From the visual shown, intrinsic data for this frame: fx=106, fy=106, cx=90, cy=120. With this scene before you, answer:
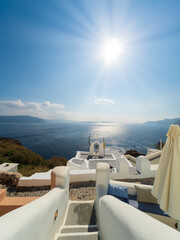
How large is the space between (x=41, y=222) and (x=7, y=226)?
0.74 meters

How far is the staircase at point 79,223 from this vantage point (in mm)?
2435

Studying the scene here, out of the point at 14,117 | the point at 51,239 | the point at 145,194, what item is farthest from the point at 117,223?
the point at 14,117

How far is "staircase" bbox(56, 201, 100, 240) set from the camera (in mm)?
2435

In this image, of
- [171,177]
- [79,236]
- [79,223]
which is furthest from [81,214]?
[171,177]

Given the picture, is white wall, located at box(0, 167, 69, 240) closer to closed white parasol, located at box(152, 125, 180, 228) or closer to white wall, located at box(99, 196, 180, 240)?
white wall, located at box(99, 196, 180, 240)

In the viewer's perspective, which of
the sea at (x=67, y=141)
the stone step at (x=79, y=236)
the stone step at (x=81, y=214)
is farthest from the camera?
the sea at (x=67, y=141)

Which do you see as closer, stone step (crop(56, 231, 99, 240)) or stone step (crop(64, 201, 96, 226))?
stone step (crop(56, 231, 99, 240))

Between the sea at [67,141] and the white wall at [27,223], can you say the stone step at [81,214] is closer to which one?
the white wall at [27,223]

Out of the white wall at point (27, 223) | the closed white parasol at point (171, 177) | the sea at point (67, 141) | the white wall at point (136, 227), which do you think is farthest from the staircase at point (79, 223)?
the sea at point (67, 141)

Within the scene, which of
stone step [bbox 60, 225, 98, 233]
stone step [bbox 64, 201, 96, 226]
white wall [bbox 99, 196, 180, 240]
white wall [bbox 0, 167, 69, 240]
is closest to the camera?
white wall [bbox 99, 196, 180, 240]

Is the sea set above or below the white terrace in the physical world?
below

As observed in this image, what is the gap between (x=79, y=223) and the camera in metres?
2.98

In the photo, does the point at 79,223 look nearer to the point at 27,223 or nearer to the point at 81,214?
the point at 81,214

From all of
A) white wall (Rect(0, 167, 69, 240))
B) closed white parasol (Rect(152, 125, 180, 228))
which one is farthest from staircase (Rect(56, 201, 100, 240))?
closed white parasol (Rect(152, 125, 180, 228))
